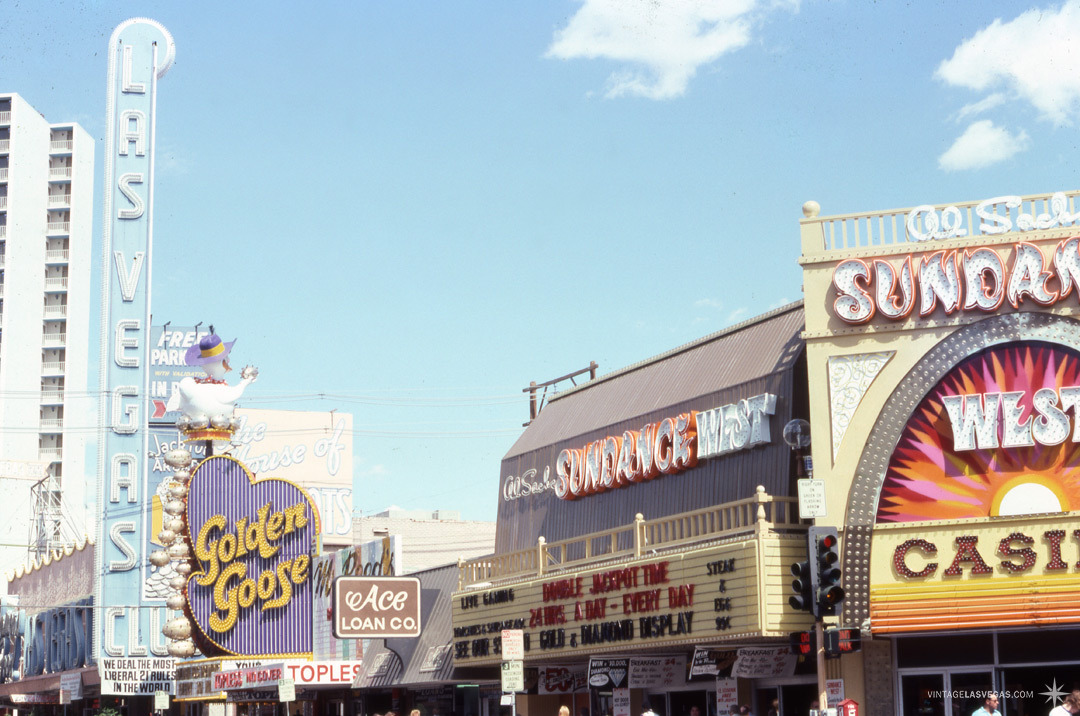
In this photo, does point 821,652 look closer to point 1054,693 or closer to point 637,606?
point 1054,693

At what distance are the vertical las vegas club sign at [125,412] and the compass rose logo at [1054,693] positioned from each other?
36140 millimetres

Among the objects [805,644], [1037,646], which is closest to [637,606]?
[805,644]

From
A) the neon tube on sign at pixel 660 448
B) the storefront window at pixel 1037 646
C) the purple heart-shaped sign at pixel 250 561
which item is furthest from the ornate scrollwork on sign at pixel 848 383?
the purple heart-shaped sign at pixel 250 561

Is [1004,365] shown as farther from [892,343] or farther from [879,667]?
[879,667]

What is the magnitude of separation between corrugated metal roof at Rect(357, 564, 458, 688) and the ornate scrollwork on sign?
1410 cm

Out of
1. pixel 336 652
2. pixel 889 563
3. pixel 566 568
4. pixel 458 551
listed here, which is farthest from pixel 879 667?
pixel 458 551

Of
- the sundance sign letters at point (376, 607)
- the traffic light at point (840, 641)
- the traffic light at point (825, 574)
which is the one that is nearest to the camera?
the traffic light at point (825, 574)

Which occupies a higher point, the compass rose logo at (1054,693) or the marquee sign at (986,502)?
the marquee sign at (986,502)

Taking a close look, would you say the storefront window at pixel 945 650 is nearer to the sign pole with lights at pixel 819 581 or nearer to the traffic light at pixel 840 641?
the traffic light at pixel 840 641

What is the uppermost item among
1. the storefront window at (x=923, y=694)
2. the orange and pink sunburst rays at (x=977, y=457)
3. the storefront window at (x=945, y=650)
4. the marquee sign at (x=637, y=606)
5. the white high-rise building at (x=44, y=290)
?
the white high-rise building at (x=44, y=290)

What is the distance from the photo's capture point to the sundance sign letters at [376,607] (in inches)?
1360

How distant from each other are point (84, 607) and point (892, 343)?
122 ft

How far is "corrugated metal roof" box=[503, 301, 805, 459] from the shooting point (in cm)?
2870

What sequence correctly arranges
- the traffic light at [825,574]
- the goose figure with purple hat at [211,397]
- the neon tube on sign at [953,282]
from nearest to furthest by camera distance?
1. the traffic light at [825,574]
2. the neon tube on sign at [953,282]
3. the goose figure with purple hat at [211,397]
